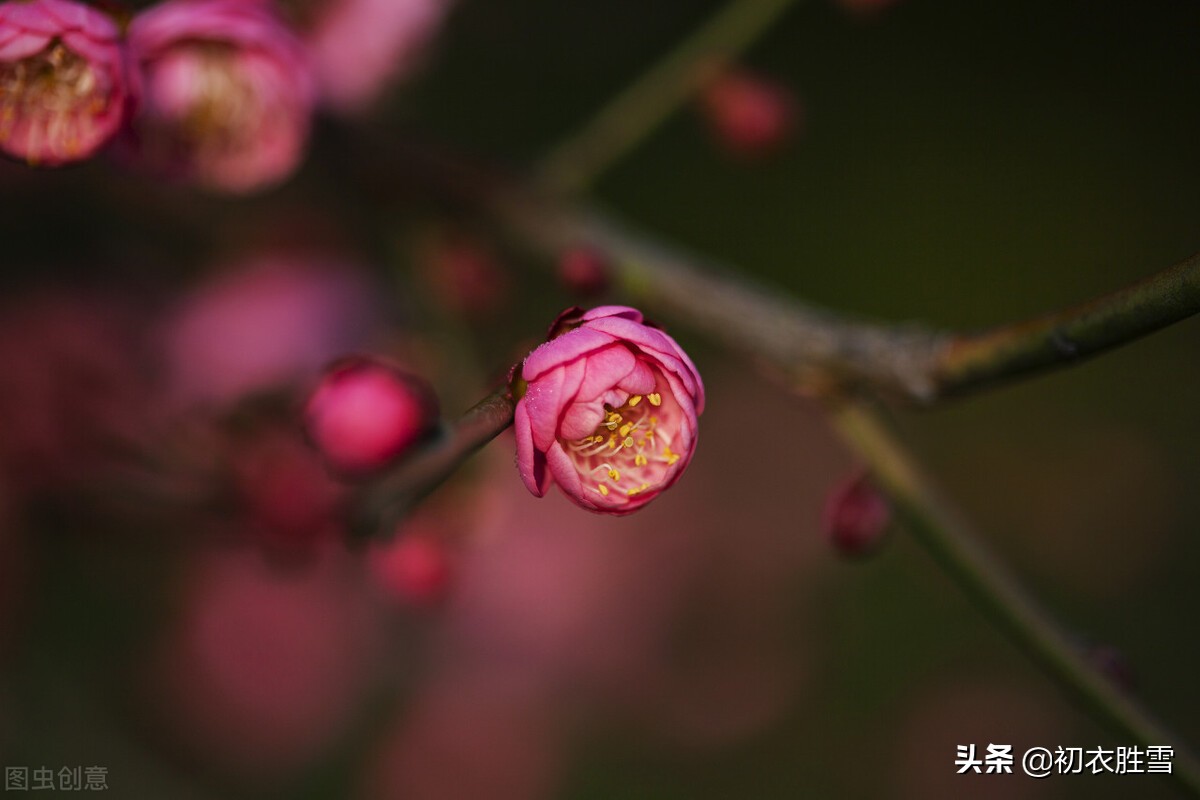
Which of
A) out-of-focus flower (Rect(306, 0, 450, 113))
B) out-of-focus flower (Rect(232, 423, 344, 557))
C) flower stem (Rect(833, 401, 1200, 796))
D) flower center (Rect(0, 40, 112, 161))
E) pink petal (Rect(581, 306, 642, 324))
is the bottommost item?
flower stem (Rect(833, 401, 1200, 796))

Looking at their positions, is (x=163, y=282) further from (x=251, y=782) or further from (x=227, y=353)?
(x=251, y=782)

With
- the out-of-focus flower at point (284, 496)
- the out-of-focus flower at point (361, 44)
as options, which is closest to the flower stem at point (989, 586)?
the out-of-focus flower at point (284, 496)

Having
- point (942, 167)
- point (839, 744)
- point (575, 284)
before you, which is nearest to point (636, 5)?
point (942, 167)

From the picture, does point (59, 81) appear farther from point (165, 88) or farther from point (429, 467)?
point (429, 467)

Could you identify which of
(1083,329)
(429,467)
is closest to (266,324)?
(429,467)

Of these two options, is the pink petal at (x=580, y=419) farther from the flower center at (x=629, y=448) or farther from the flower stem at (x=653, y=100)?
the flower stem at (x=653, y=100)

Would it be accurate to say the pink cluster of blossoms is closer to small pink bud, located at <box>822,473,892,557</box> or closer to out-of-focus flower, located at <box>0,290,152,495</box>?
out-of-focus flower, located at <box>0,290,152,495</box>

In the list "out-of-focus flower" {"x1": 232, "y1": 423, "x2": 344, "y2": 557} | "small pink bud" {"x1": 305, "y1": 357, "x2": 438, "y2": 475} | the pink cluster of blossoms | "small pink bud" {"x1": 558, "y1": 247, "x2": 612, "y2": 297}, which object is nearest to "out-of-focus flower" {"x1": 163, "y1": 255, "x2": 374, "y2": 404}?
"out-of-focus flower" {"x1": 232, "y1": 423, "x2": 344, "y2": 557}
